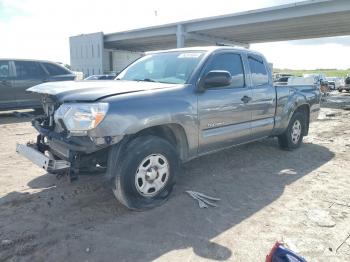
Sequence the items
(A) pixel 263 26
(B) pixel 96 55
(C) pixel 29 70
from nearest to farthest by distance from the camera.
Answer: (C) pixel 29 70
(A) pixel 263 26
(B) pixel 96 55

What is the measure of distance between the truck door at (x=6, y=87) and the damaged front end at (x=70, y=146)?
7.43 m

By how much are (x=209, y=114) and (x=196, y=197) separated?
1.07 metres

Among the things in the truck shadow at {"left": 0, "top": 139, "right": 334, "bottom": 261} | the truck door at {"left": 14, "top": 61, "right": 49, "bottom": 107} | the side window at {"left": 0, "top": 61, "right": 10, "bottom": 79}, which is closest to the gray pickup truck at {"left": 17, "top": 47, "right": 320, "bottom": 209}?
the truck shadow at {"left": 0, "top": 139, "right": 334, "bottom": 261}

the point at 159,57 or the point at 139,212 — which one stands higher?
the point at 159,57

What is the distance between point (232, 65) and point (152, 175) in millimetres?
2236

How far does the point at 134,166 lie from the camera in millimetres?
3766

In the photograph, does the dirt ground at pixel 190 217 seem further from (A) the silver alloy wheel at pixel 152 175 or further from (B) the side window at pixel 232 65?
(B) the side window at pixel 232 65

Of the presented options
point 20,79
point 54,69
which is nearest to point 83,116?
point 20,79

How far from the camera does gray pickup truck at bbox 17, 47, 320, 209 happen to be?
141 inches

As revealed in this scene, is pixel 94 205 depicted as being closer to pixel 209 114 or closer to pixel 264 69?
pixel 209 114

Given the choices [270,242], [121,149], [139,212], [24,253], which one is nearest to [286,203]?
[270,242]

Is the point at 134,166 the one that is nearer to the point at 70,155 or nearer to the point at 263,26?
the point at 70,155

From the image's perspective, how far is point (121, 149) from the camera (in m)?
3.73

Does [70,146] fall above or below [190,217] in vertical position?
above
